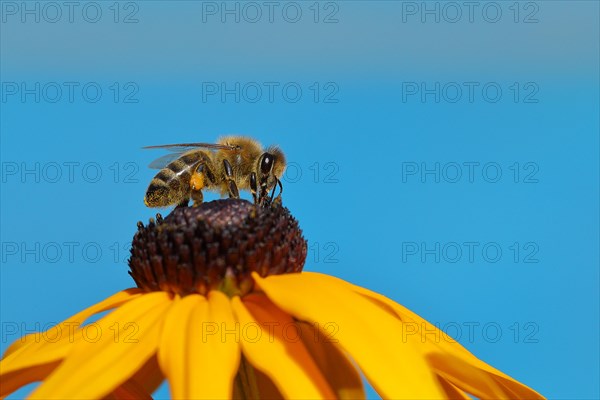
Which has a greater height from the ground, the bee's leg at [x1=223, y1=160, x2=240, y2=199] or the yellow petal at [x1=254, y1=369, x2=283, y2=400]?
the bee's leg at [x1=223, y1=160, x2=240, y2=199]

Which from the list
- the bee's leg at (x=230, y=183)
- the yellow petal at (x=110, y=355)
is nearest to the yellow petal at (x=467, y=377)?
the yellow petal at (x=110, y=355)

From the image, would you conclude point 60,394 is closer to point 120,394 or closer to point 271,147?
point 120,394

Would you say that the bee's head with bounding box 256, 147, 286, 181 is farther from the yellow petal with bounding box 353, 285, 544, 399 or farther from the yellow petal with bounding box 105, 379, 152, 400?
the yellow petal with bounding box 105, 379, 152, 400

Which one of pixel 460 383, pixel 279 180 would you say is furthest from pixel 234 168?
pixel 460 383

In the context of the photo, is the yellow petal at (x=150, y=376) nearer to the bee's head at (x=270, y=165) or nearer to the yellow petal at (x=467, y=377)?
the yellow petal at (x=467, y=377)

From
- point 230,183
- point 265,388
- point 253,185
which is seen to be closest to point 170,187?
point 230,183

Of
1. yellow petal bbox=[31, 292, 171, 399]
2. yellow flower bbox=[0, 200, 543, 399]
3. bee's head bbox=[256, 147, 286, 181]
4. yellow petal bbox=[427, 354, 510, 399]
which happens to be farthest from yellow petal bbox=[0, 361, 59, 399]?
bee's head bbox=[256, 147, 286, 181]
